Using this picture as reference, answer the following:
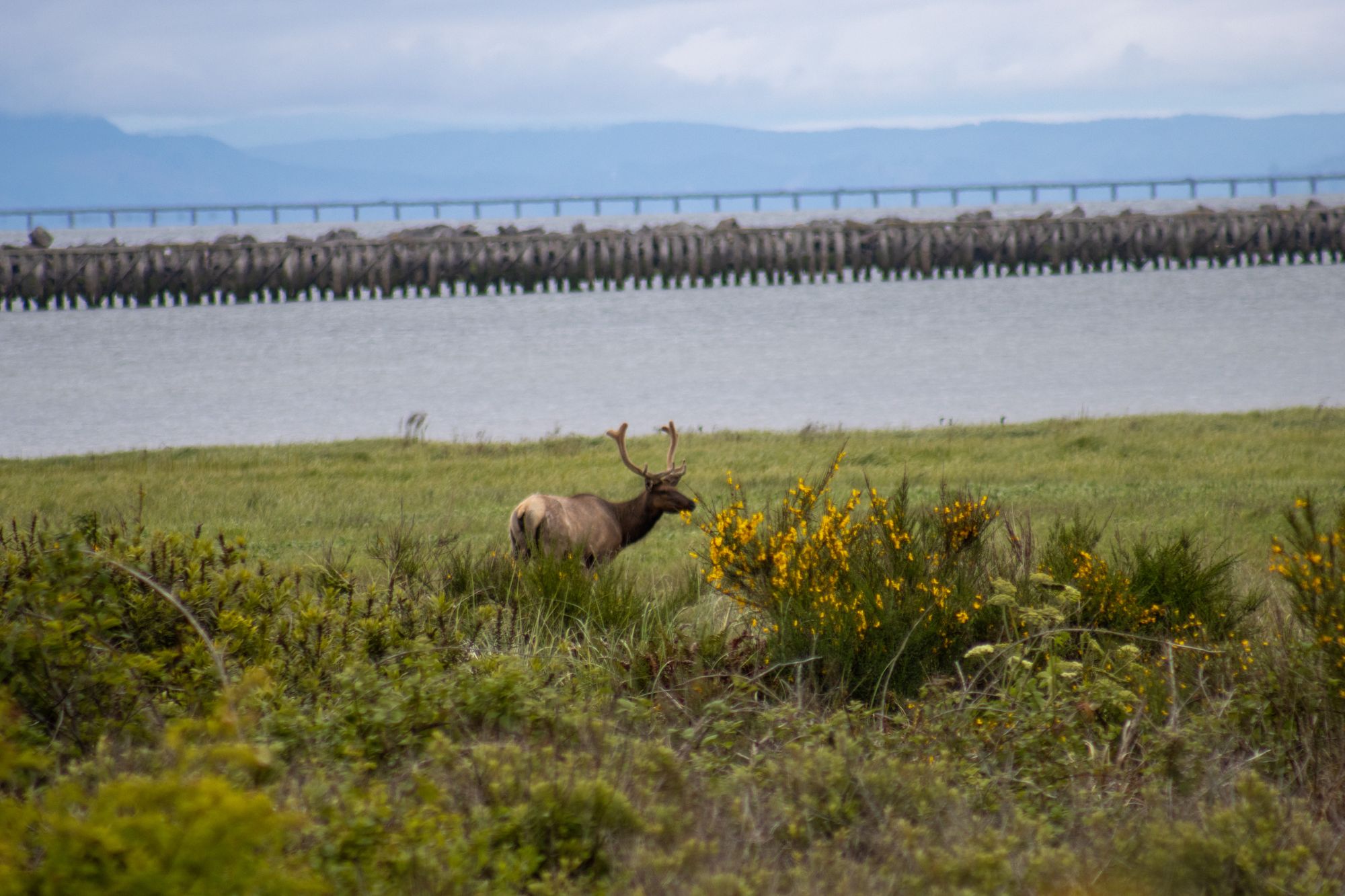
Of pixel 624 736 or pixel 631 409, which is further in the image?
pixel 631 409

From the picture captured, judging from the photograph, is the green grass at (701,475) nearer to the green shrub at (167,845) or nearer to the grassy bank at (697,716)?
the grassy bank at (697,716)

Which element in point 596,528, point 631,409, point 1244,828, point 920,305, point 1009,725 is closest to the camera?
point 1244,828

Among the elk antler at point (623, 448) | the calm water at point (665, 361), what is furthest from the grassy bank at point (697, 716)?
the calm water at point (665, 361)

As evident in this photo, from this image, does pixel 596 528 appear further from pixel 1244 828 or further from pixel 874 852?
pixel 1244 828

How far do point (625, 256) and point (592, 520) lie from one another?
5295 centimetres

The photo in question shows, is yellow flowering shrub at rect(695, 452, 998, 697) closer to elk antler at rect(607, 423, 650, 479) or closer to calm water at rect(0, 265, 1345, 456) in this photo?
elk antler at rect(607, 423, 650, 479)

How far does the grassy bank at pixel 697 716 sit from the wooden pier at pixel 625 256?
51986 millimetres

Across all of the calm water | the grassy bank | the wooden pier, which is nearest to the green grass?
the grassy bank

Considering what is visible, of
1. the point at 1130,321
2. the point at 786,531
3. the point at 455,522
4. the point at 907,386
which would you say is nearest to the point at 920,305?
the point at 1130,321

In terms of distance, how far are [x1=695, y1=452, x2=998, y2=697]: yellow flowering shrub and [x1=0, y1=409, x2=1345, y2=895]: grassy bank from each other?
27 millimetres

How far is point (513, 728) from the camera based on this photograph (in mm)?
4980

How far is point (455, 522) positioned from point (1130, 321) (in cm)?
3914

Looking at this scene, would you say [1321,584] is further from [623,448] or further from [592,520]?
[623,448]

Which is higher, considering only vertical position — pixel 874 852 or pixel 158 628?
pixel 158 628
